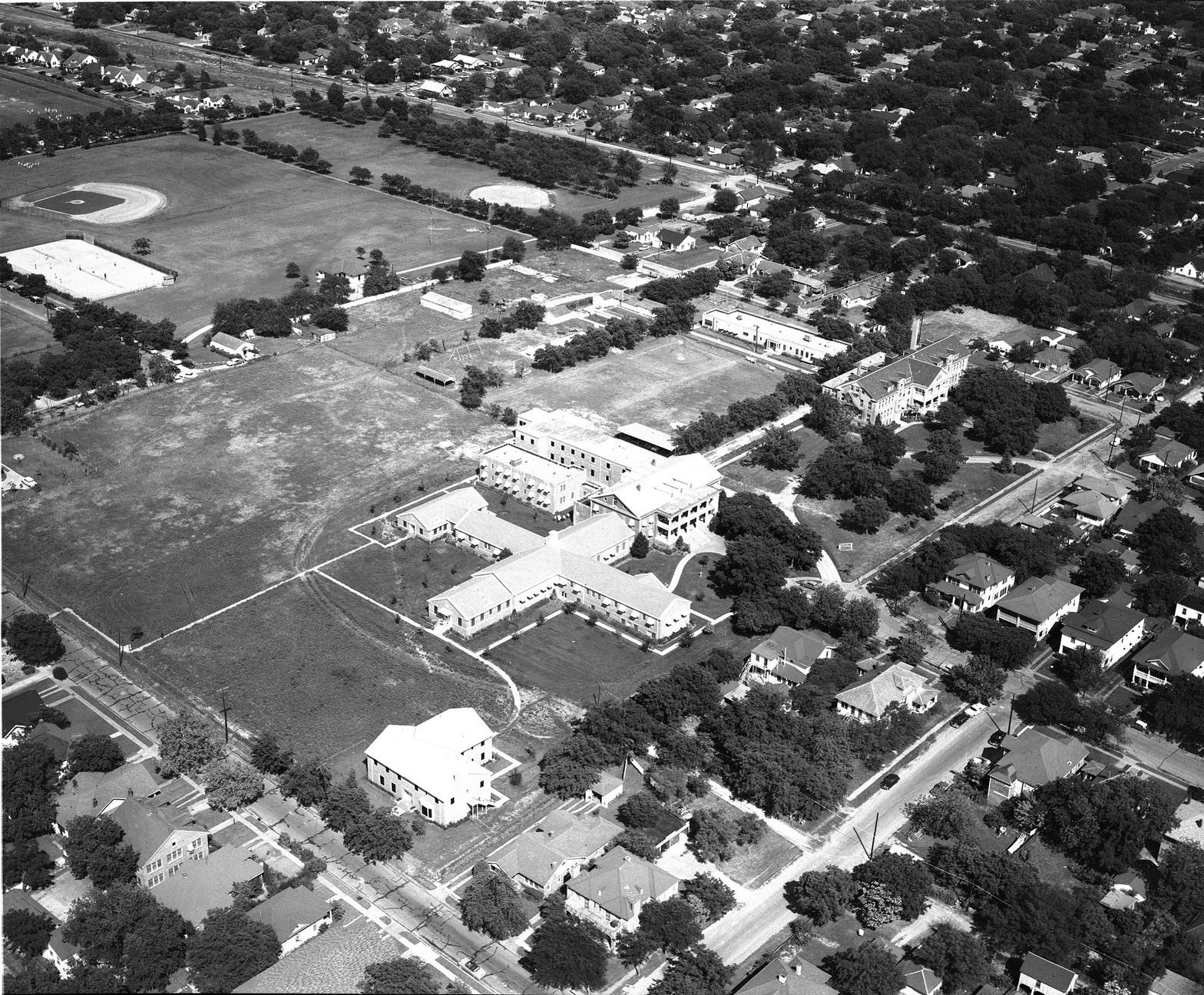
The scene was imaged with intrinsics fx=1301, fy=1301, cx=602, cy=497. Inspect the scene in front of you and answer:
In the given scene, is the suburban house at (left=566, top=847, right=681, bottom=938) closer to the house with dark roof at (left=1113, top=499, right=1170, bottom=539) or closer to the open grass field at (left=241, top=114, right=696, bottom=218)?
the house with dark roof at (left=1113, top=499, right=1170, bottom=539)

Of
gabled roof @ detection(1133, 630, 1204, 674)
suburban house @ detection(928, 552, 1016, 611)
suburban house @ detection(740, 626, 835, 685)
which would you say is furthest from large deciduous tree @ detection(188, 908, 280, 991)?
gabled roof @ detection(1133, 630, 1204, 674)

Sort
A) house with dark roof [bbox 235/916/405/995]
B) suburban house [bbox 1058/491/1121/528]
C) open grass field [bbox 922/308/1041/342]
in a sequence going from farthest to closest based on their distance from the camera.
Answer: open grass field [bbox 922/308/1041/342], suburban house [bbox 1058/491/1121/528], house with dark roof [bbox 235/916/405/995]

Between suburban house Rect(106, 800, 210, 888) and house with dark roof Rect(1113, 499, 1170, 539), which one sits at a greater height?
house with dark roof Rect(1113, 499, 1170, 539)

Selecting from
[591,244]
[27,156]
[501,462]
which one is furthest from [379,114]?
[501,462]

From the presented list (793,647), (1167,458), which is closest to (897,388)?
(1167,458)

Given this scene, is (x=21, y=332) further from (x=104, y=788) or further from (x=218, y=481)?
(x=104, y=788)

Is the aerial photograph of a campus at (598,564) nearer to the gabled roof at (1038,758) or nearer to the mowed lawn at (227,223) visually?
the gabled roof at (1038,758)
